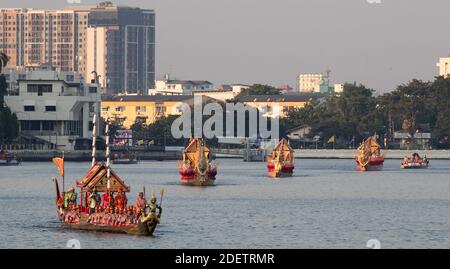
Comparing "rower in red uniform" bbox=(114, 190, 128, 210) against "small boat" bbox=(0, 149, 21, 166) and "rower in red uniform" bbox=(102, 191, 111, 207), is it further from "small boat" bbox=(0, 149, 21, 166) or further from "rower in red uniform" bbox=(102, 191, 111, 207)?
"small boat" bbox=(0, 149, 21, 166)

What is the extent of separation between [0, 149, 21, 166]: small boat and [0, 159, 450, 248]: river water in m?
31.4

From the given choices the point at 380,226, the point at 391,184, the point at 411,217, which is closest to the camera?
the point at 380,226

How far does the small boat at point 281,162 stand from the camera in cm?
15538

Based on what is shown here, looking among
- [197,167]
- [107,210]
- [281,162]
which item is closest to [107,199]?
[107,210]

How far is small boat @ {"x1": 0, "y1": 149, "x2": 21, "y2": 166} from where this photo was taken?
18612 cm

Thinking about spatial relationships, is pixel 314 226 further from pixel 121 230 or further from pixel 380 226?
pixel 121 230

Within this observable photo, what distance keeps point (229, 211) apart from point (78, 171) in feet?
231

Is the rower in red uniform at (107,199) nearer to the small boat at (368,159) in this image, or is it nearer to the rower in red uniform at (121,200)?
the rower in red uniform at (121,200)

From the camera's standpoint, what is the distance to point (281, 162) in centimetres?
15600

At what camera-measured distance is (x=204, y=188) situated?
128m

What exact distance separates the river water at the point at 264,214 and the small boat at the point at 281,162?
1470 millimetres
